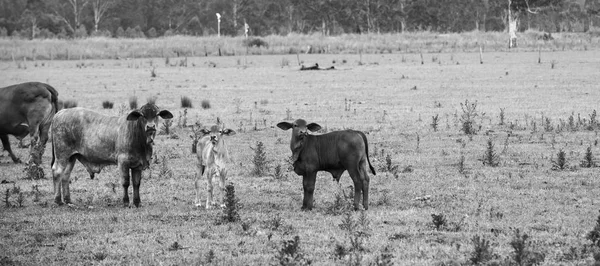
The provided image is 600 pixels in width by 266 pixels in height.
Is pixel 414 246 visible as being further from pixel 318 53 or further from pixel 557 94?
pixel 318 53

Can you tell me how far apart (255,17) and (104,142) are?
341 ft

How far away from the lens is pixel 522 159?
17719 mm

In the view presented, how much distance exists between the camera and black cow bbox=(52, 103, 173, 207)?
13.0 m

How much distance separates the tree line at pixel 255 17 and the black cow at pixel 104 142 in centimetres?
8425

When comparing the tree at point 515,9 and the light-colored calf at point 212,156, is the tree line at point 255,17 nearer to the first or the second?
the tree at point 515,9

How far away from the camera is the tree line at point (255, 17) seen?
337 ft

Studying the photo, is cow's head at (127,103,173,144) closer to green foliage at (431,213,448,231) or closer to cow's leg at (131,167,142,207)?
cow's leg at (131,167,142,207)

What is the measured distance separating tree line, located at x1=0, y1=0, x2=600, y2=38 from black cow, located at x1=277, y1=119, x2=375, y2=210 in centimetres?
8476

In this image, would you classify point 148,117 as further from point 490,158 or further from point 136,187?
point 490,158

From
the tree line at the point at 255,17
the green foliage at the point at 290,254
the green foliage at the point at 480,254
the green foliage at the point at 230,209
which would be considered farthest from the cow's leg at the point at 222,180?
the tree line at the point at 255,17

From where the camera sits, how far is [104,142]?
13219 mm

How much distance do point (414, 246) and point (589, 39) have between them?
62.5m

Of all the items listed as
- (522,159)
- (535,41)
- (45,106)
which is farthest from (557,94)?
(535,41)

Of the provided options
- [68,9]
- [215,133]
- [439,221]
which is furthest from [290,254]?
[68,9]
